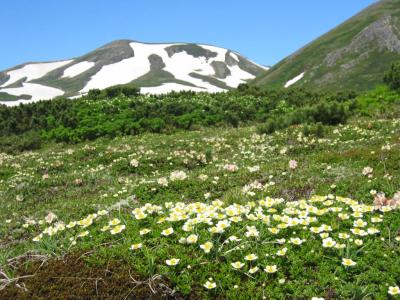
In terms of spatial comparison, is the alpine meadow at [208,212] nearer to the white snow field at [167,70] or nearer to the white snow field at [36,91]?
the white snow field at [36,91]

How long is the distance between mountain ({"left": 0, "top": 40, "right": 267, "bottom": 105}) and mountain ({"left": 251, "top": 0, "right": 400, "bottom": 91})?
3581 centimetres

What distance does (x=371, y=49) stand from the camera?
3846 inches

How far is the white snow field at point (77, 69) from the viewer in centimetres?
18012

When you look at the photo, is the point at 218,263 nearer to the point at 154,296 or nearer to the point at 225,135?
the point at 154,296

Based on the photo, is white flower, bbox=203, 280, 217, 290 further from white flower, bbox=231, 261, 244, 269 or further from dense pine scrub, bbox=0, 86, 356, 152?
dense pine scrub, bbox=0, 86, 356, 152

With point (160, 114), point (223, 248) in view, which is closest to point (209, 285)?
point (223, 248)

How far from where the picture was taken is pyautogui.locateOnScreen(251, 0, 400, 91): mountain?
291 ft

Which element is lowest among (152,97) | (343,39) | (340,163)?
(340,163)

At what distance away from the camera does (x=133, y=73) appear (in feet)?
562

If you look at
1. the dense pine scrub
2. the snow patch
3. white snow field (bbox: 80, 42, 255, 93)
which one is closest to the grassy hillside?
the dense pine scrub

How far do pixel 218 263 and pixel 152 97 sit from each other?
35009 mm

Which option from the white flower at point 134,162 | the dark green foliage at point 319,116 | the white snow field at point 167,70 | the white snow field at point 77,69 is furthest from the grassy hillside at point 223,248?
the white snow field at point 77,69

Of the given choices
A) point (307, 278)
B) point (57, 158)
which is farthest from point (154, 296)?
point (57, 158)

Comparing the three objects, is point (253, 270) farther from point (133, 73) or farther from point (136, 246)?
point (133, 73)
